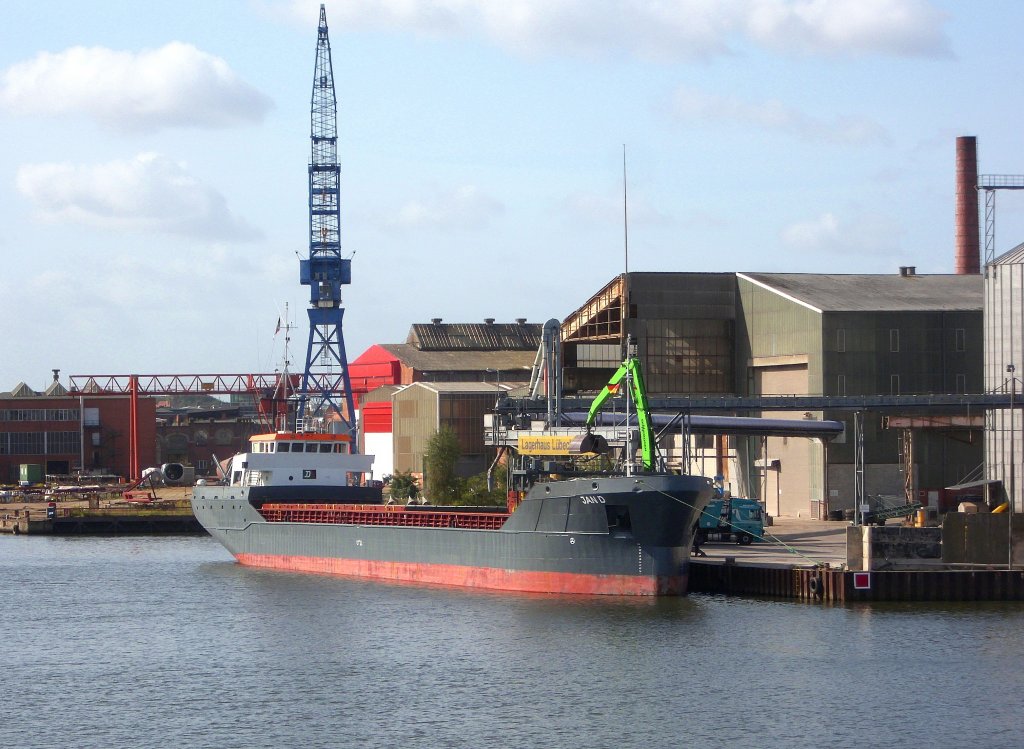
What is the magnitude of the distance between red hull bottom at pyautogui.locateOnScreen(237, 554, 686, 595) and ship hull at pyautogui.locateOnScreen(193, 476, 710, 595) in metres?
0.03

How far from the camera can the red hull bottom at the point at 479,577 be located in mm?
44750

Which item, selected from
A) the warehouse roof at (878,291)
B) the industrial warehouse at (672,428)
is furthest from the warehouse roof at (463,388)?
the warehouse roof at (878,291)

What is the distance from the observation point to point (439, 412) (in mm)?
88625

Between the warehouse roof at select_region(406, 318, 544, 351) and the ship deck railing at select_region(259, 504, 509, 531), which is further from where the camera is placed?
the warehouse roof at select_region(406, 318, 544, 351)

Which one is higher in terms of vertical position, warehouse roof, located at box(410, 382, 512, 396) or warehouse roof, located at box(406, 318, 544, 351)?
warehouse roof, located at box(406, 318, 544, 351)

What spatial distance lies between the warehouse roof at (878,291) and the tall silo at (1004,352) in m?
7.72

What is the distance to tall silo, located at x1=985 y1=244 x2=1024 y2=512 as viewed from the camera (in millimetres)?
63344

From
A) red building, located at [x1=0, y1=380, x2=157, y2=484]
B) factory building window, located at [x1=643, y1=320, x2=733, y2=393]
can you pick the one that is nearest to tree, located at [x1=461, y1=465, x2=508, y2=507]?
factory building window, located at [x1=643, y1=320, x2=733, y2=393]

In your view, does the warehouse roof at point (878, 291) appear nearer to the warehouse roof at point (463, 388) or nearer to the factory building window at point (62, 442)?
the warehouse roof at point (463, 388)

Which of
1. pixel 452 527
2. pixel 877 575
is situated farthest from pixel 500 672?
pixel 452 527

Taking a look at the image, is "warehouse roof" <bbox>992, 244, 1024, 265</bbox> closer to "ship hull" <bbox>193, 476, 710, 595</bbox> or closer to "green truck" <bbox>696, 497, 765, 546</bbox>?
"green truck" <bbox>696, 497, 765, 546</bbox>

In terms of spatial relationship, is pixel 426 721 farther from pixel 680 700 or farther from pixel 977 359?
pixel 977 359

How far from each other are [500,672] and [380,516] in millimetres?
21778

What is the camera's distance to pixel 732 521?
5862cm
